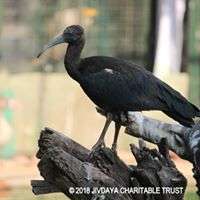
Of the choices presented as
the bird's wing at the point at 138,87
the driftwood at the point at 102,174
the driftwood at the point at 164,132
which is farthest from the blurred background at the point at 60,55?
the driftwood at the point at 102,174

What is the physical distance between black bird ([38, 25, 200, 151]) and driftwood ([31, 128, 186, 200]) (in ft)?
0.66

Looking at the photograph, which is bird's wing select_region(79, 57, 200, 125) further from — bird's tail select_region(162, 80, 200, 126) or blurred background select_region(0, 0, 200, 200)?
blurred background select_region(0, 0, 200, 200)

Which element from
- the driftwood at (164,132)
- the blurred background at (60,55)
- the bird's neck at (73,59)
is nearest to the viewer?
the bird's neck at (73,59)

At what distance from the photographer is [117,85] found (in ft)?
19.1

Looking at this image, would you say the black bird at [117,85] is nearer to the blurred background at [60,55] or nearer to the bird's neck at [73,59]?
the bird's neck at [73,59]

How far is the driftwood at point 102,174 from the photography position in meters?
5.37

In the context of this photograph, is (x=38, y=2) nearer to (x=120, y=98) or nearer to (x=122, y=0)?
(x=122, y=0)

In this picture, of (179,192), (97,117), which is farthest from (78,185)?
(97,117)

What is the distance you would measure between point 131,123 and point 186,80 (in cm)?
826

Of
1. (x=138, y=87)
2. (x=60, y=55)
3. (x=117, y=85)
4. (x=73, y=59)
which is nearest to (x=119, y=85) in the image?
(x=117, y=85)

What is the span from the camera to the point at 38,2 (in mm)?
13914

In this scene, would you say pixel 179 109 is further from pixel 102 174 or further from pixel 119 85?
pixel 102 174

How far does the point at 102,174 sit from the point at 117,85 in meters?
0.64

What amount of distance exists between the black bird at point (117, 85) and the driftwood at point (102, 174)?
0.66 ft
